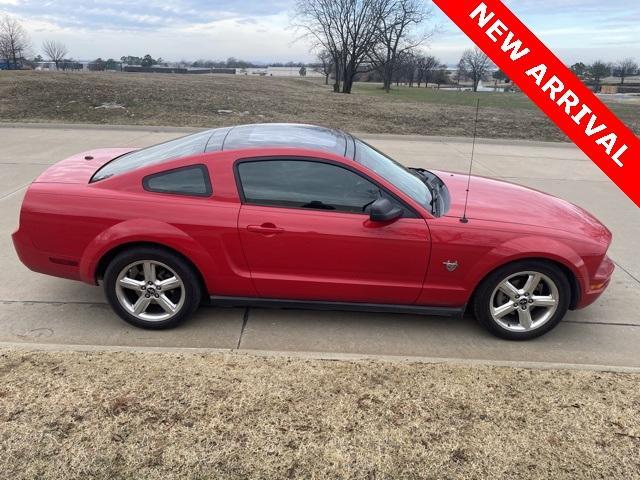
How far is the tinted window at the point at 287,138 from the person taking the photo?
146 inches

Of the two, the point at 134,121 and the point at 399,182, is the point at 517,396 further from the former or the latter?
the point at 134,121

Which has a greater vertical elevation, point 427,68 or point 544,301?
point 427,68

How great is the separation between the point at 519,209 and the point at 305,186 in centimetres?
163

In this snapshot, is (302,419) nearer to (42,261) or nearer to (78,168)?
(42,261)

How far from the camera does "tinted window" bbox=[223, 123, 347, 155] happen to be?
3709 mm

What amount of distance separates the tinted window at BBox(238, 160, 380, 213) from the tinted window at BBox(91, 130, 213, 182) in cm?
51

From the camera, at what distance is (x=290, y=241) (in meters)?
3.46

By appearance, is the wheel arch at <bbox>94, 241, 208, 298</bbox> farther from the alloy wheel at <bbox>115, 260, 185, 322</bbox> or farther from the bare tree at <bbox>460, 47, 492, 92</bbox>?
the bare tree at <bbox>460, 47, 492, 92</bbox>

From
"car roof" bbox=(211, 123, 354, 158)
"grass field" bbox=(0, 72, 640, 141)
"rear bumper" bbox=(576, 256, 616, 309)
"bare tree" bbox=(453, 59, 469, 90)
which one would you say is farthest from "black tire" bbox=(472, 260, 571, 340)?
"bare tree" bbox=(453, 59, 469, 90)

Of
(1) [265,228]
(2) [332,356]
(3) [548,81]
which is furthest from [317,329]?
(3) [548,81]

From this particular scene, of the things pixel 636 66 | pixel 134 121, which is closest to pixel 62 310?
pixel 134 121

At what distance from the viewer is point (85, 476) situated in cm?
233

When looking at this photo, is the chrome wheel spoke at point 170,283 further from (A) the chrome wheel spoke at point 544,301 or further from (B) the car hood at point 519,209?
(A) the chrome wheel spoke at point 544,301

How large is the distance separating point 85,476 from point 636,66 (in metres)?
102
